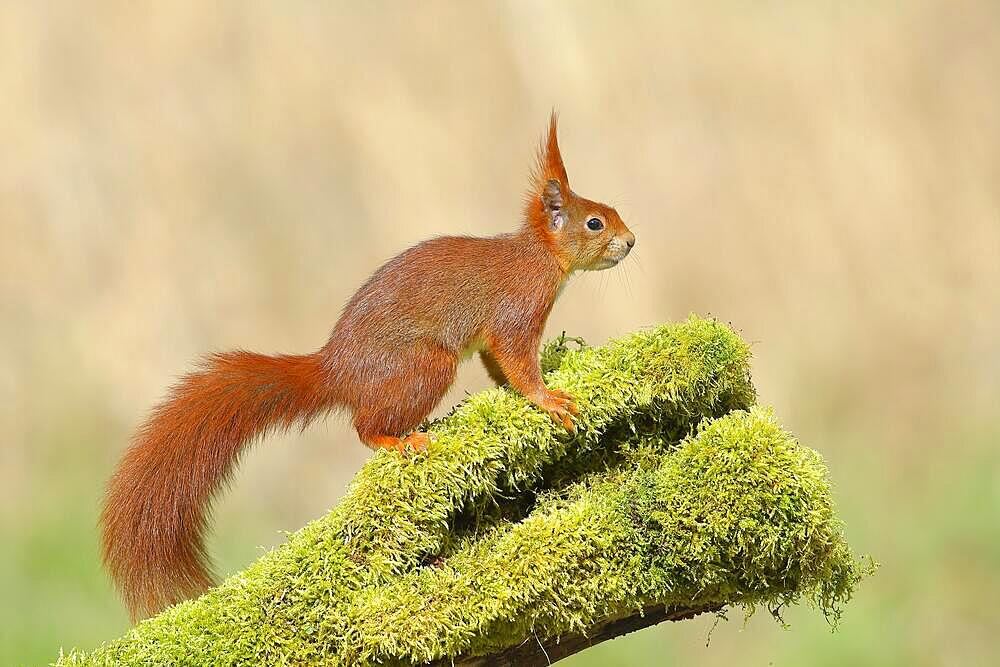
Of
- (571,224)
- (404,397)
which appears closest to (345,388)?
(404,397)

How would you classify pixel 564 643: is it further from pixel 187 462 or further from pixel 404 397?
pixel 187 462

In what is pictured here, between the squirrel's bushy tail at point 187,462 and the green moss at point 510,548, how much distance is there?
16cm

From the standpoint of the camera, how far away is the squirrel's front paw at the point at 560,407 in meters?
2.15

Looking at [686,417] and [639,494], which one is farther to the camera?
[686,417]

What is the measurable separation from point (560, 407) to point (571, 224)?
0.49 m

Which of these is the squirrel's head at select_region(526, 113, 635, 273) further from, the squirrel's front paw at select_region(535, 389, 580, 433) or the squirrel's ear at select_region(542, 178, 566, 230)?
the squirrel's front paw at select_region(535, 389, 580, 433)

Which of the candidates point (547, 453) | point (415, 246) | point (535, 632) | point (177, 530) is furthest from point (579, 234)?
point (177, 530)

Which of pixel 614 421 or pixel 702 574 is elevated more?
pixel 614 421

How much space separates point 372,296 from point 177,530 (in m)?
0.61

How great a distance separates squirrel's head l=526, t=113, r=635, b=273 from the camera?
2447 mm

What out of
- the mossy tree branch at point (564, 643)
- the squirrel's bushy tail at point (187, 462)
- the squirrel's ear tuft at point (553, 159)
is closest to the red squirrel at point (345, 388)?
the squirrel's bushy tail at point (187, 462)

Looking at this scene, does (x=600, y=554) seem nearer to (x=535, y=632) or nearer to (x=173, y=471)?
(x=535, y=632)

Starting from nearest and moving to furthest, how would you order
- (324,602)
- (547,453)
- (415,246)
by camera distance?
(324,602) < (547,453) < (415,246)

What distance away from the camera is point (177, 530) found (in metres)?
2.21
